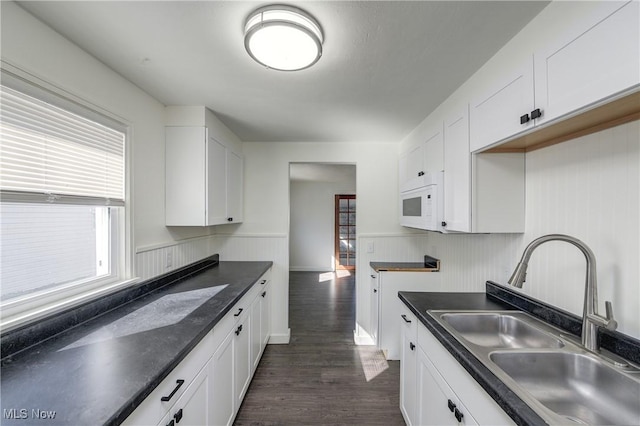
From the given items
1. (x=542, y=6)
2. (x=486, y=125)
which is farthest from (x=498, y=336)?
(x=542, y=6)

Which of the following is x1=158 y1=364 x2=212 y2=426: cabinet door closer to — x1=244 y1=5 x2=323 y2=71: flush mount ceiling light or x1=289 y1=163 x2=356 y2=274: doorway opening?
x1=244 y1=5 x2=323 y2=71: flush mount ceiling light

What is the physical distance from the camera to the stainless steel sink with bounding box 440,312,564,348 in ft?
4.37

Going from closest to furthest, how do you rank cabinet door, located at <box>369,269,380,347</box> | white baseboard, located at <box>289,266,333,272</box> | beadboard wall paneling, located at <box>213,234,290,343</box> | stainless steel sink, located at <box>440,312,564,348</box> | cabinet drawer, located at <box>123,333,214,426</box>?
cabinet drawer, located at <box>123,333,214,426</box>
stainless steel sink, located at <box>440,312,564,348</box>
cabinet door, located at <box>369,269,380,347</box>
beadboard wall paneling, located at <box>213,234,290,343</box>
white baseboard, located at <box>289,266,333,272</box>

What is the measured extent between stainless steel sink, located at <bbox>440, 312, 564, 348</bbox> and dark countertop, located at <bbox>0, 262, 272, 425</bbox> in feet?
4.56

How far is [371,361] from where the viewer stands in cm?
255

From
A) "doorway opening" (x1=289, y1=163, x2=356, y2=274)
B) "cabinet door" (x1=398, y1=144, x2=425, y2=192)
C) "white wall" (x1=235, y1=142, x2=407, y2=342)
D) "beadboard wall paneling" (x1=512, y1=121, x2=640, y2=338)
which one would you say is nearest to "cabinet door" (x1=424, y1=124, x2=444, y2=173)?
"cabinet door" (x1=398, y1=144, x2=425, y2=192)

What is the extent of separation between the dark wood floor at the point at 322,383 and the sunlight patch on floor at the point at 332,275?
2394 millimetres

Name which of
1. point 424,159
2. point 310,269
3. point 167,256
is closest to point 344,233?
point 310,269

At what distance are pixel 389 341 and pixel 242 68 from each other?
8.92ft

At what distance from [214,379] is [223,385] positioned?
18cm

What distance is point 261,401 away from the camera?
6.54 ft

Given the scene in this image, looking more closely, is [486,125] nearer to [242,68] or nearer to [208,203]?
[242,68]

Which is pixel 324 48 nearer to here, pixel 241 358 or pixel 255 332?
pixel 241 358

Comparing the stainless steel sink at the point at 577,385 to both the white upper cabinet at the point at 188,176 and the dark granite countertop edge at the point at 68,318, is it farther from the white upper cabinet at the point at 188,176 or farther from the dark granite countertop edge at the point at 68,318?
the white upper cabinet at the point at 188,176
